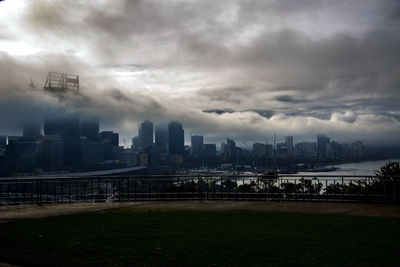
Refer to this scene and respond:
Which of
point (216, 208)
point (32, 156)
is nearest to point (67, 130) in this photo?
point (32, 156)

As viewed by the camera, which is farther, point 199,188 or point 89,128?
point 89,128

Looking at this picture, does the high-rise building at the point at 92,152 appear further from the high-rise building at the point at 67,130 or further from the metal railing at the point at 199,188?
the metal railing at the point at 199,188

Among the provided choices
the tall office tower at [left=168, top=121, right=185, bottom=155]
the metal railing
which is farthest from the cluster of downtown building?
the metal railing

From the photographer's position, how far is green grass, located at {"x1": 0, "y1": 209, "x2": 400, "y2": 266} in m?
7.68

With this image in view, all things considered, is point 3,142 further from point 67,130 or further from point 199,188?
point 199,188

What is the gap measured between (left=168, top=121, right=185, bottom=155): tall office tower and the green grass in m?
112

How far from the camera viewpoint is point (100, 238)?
1003cm

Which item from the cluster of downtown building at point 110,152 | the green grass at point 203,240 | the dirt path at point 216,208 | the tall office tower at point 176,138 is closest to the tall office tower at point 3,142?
the cluster of downtown building at point 110,152

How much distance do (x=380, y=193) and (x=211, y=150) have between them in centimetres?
9746

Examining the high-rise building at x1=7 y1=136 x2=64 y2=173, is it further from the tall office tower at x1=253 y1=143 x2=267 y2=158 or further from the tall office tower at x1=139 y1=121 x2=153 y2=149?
the tall office tower at x1=139 y1=121 x2=153 y2=149

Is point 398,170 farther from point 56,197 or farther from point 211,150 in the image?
point 211,150

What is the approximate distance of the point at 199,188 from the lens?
2012cm

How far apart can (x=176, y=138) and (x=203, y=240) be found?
5300 inches

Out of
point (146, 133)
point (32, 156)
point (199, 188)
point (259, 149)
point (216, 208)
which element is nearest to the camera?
point (216, 208)
